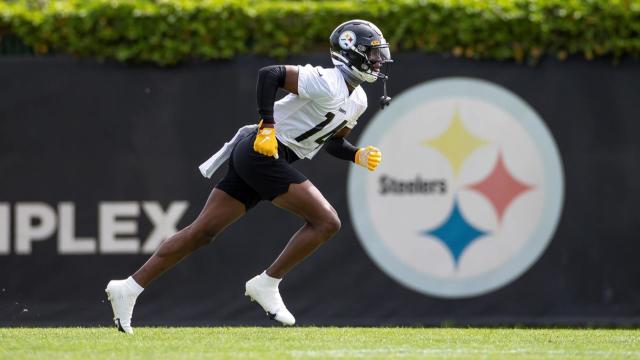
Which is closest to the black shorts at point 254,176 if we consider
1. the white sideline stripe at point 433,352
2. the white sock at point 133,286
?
the white sock at point 133,286

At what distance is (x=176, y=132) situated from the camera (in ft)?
31.9

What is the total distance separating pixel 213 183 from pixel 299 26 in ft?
4.92

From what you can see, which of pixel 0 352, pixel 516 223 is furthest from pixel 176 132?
pixel 0 352

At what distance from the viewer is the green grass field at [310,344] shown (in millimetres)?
6383

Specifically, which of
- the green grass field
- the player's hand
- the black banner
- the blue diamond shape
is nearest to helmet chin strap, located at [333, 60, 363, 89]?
the player's hand

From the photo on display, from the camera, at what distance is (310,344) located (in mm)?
6992

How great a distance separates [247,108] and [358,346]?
3.35 m

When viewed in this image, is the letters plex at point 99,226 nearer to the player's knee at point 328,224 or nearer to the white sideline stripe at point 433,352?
the player's knee at point 328,224

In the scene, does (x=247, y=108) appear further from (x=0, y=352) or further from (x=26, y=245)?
(x=0, y=352)

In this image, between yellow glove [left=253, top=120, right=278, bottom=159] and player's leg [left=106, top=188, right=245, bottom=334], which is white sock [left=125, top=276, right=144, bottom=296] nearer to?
player's leg [left=106, top=188, right=245, bottom=334]

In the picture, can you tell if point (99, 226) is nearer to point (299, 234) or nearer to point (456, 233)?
point (299, 234)

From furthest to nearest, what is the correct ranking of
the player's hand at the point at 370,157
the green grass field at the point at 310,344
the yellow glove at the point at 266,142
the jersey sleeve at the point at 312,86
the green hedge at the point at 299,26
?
the green hedge at the point at 299,26, the player's hand at the point at 370,157, the jersey sleeve at the point at 312,86, the yellow glove at the point at 266,142, the green grass field at the point at 310,344

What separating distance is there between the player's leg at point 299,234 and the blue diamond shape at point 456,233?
2.61 meters

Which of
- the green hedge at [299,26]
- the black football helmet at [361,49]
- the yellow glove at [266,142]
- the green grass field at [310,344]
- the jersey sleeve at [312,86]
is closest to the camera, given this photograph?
the green grass field at [310,344]
